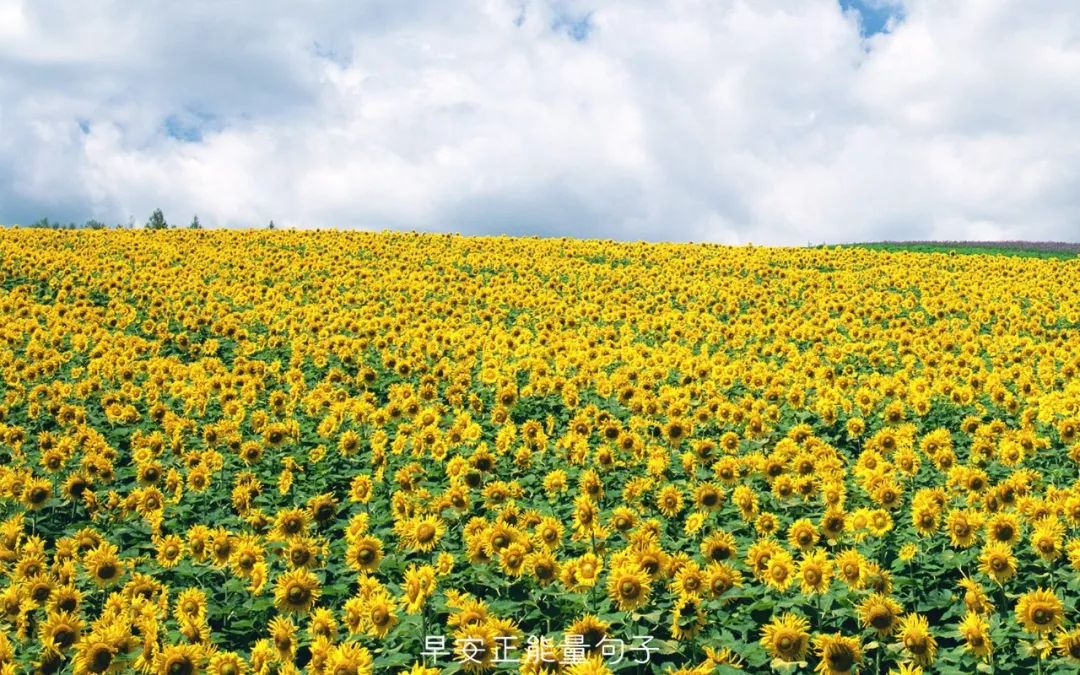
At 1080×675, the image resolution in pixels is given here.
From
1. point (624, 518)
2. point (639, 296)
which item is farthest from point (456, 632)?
point (639, 296)

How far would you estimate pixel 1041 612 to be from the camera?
5730mm

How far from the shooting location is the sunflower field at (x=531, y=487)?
5.98m

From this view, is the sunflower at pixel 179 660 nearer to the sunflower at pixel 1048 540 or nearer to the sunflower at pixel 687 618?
the sunflower at pixel 687 618

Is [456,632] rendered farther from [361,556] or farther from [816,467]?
[816,467]

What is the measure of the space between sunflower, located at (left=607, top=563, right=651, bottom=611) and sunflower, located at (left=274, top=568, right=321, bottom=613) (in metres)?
2.36

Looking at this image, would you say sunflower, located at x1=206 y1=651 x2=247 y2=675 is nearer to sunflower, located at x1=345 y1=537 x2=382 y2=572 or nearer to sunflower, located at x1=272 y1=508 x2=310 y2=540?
sunflower, located at x1=345 y1=537 x2=382 y2=572

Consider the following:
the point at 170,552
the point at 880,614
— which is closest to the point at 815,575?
the point at 880,614

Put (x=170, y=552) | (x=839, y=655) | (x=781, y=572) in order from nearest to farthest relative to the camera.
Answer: (x=839, y=655) < (x=781, y=572) < (x=170, y=552)

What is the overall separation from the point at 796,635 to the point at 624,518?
6.97 ft

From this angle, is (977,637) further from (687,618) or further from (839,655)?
(687,618)

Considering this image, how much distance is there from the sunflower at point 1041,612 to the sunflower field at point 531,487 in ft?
0.14

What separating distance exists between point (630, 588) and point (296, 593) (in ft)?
8.41

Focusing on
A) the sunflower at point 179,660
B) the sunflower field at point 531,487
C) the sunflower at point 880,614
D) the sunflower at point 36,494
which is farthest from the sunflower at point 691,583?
the sunflower at point 36,494

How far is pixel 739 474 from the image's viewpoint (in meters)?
9.27
